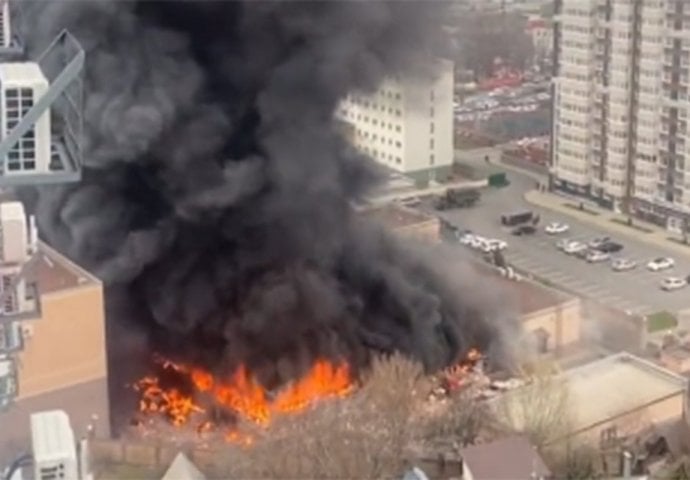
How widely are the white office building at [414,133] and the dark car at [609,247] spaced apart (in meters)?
3.33

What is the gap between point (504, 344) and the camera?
14172 millimetres

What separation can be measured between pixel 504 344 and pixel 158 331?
3.42 meters

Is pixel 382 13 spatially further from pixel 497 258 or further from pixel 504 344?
pixel 497 258

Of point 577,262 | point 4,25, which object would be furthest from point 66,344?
point 577,262

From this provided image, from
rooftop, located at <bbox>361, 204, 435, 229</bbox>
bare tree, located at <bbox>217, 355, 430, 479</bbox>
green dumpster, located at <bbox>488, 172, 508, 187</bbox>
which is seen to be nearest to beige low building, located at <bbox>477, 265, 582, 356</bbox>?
rooftop, located at <bbox>361, 204, 435, 229</bbox>

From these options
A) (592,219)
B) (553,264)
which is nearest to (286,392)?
(553,264)

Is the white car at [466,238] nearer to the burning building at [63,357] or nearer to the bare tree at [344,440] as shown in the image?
the bare tree at [344,440]

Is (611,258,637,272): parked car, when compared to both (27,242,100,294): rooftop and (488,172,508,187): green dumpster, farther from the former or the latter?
(27,242,100,294): rooftop

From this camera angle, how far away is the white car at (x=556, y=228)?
19984 mm

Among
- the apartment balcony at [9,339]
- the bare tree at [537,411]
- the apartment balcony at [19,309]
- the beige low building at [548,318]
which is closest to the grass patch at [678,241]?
the beige low building at [548,318]

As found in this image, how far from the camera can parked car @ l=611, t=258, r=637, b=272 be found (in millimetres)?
18234

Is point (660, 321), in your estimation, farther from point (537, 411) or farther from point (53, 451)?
point (53, 451)

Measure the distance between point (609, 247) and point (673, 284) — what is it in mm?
1686

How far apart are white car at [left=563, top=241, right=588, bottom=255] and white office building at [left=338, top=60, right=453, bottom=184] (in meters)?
3.00
